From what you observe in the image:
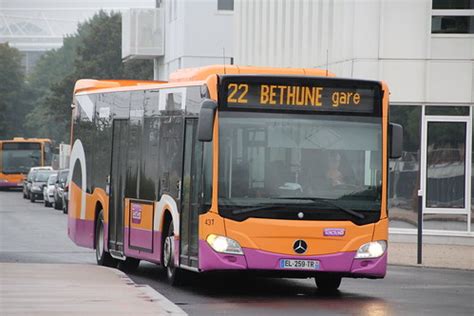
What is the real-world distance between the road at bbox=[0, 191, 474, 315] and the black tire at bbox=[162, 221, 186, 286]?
12 centimetres

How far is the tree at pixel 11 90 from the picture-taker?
126 metres

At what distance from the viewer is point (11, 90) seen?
133 metres

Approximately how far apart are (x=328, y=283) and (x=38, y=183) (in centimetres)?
4650

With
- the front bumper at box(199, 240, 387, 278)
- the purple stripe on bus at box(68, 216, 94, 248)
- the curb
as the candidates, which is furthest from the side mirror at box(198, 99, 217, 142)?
the purple stripe on bus at box(68, 216, 94, 248)

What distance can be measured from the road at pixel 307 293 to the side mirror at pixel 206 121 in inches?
78.9

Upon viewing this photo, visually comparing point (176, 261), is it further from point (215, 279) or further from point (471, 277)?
point (471, 277)

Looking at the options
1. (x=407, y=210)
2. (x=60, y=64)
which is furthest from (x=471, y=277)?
(x=60, y=64)

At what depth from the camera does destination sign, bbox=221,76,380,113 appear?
55.2 feet

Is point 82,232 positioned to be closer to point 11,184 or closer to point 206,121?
point 206,121

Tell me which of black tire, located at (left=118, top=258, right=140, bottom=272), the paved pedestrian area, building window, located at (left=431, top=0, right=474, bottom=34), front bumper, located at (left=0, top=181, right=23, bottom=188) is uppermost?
building window, located at (left=431, top=0, right=474, bottom=34)

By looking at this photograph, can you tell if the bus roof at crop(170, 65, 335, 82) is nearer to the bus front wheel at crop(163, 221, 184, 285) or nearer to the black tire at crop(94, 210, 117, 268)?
the bus front wheel at crop(163, 221, 184, 285)

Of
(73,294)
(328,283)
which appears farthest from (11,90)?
(73,294)

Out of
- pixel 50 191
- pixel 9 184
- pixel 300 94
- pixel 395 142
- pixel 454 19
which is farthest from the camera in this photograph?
pixel 9 184

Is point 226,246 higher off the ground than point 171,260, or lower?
higher
